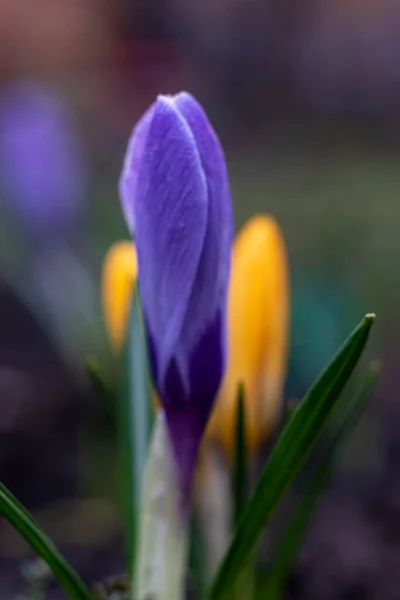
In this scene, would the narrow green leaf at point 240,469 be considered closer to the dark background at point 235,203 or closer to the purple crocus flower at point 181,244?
the purple crocus flower at point 181,244

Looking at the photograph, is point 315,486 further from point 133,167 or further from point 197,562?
point 133,167

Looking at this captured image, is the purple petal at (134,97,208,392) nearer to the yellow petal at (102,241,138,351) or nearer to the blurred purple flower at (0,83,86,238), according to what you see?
the yellow petal at (102,241,138,351)

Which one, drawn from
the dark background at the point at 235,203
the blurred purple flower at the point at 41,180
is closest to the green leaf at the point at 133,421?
the dark background at the point at 235,203

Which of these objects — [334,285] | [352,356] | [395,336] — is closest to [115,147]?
[395,336]

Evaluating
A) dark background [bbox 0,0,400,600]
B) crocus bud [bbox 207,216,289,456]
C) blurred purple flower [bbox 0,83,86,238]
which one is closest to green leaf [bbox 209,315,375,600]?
crocus bud [bbox 207,216,289,456]

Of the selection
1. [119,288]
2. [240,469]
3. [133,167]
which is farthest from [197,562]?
[133,167]

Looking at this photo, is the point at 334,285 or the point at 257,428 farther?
the point at 334,285

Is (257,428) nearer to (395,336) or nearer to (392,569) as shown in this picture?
(392,569)
